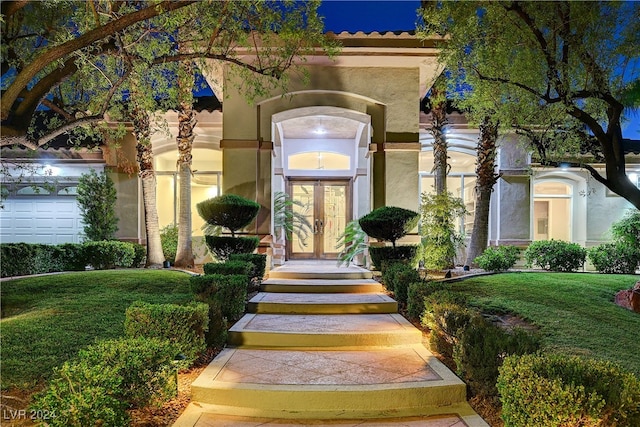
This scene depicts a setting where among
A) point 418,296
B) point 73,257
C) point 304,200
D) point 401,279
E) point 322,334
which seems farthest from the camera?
point 304,200

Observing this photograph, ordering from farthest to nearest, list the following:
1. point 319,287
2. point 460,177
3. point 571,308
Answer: point 460,177
point 319,287
point 571,308

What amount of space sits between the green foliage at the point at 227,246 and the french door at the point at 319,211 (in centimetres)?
567

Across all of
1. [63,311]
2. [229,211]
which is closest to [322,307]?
[229,211]

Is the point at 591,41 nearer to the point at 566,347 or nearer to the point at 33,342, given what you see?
the point at 566,347

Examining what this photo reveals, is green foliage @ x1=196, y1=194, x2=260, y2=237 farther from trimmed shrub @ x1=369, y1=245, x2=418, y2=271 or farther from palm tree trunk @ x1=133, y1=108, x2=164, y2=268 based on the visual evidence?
trimmed shrub @ x1=369, y1=245, x2=418, y2=271

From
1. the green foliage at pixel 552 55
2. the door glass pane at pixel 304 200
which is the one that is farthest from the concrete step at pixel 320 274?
the door glass pane at pixel 304 200

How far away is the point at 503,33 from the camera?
7.18 meters

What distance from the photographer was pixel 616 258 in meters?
10.9

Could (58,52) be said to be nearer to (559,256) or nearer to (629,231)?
(559,256)

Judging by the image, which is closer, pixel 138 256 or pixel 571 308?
pixel 571 308

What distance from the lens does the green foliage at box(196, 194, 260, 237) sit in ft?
28.2

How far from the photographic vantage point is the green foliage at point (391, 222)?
8258mm

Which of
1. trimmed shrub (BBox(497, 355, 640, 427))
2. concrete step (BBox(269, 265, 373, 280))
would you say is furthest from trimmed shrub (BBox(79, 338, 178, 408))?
concrete step (BBox(269, 265, 373, 280))

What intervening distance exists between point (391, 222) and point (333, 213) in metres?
6.51
